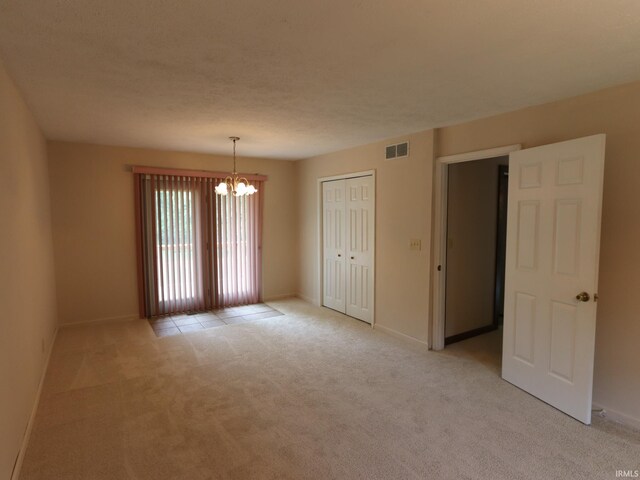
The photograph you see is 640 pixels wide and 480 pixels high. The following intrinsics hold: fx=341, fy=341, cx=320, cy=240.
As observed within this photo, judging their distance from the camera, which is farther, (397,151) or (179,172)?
(179,172)

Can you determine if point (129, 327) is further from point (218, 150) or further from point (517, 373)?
point (517, 373)

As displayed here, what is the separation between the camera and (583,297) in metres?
2.48

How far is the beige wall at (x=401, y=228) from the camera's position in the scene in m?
3.84

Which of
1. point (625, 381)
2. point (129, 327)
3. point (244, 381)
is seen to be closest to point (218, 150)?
point (129, 327)

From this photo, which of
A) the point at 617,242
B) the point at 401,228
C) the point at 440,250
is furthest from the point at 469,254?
the point at 617,242

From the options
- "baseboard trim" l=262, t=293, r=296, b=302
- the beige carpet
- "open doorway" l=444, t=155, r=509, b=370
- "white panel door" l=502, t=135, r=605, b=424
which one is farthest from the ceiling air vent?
"baseboard trim" l=262, t=293, r=296, b=302

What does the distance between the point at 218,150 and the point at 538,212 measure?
4090 mm

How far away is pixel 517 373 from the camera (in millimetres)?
3016

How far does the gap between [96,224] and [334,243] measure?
332cm

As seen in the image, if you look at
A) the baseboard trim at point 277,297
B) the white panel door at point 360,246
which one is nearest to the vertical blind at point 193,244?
the baseboard trim at point 277,297

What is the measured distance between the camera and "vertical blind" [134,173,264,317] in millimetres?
4871

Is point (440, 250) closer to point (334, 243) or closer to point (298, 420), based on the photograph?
point (334, 243)
